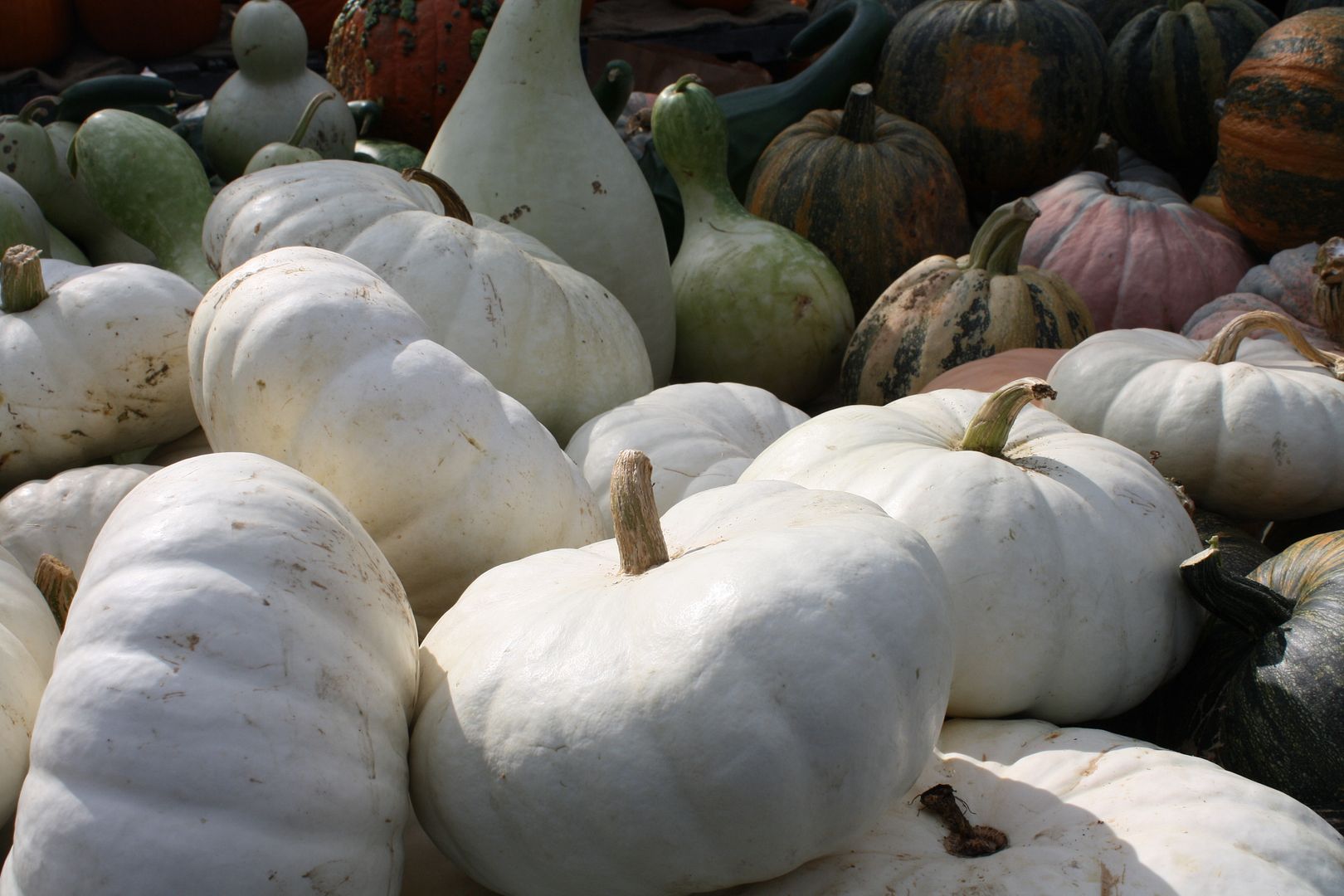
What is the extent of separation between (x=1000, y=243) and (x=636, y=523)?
205 centimetres

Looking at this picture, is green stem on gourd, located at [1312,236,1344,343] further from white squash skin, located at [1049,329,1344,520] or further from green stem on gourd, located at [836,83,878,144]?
green stem on gourd, located at [836,83,878,144]

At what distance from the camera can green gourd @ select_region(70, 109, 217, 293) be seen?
2.66 m

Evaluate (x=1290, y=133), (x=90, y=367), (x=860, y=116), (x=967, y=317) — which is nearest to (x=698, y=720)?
(x=90, y=367)

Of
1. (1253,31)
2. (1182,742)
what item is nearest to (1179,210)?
(1253,31)

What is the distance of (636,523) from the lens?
48.8 inches

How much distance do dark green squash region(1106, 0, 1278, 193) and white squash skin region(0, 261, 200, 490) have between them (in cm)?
371

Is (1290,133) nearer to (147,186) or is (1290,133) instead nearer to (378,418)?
(378,418)

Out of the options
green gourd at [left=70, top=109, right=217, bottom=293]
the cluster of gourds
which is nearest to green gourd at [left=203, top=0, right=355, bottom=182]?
the cluster of gourds

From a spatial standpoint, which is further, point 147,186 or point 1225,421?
point 147,186

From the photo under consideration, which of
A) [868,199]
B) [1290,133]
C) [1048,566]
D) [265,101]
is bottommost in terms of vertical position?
[868,199]

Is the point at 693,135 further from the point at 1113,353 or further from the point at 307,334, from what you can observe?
the point at 307,334

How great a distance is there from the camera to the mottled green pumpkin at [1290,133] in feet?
11.0

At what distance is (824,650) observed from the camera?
1.04m

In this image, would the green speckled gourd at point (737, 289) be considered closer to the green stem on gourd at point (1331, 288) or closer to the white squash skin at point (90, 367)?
the green stem on gourd at point (1331, 288)
